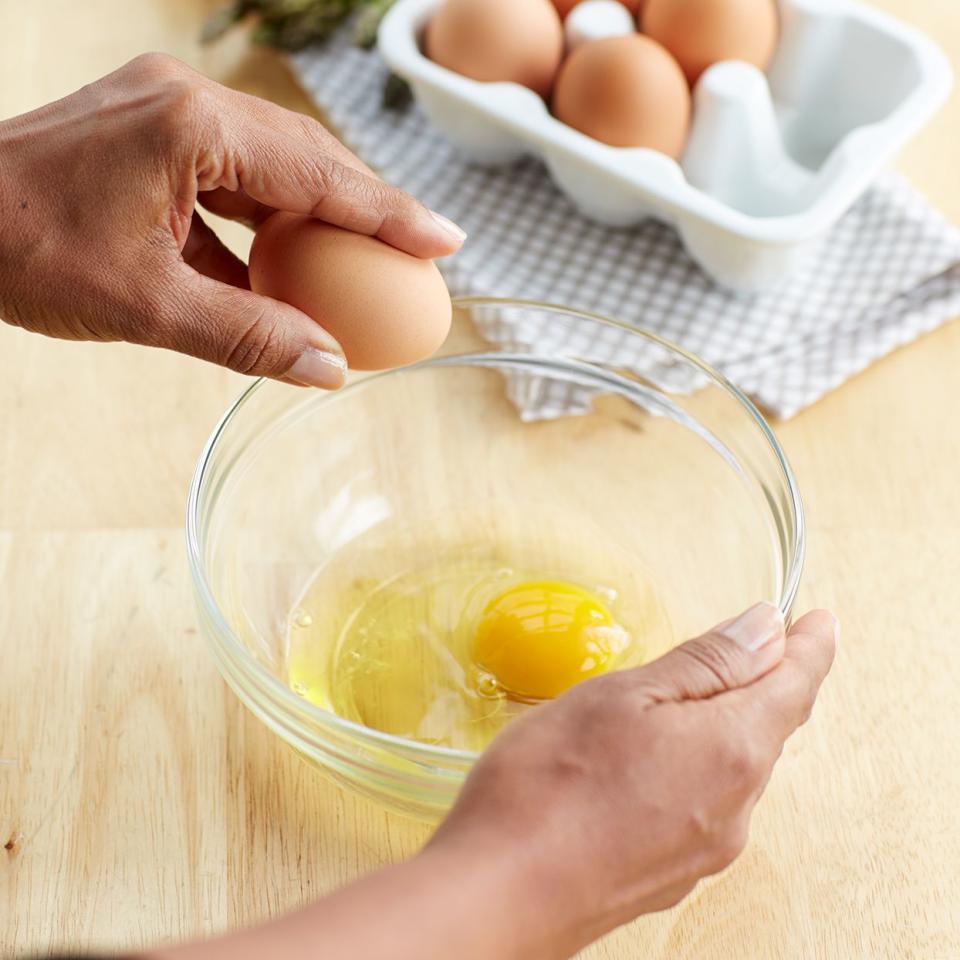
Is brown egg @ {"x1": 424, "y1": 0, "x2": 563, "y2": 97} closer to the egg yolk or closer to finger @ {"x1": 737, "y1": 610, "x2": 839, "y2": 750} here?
the egg yolk

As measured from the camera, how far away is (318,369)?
1.21 meters

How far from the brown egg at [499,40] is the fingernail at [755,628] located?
4.05ft

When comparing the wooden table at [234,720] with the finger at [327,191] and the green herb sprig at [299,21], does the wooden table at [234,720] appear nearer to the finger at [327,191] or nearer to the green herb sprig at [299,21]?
the finger at [327,191]

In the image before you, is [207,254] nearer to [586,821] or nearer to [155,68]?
[155,68]

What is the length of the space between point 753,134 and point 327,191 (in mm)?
1018

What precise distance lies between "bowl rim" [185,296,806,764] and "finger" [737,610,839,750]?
4 cm

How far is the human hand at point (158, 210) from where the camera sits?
118cm

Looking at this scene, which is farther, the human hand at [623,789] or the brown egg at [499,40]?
the brown egg at [499,40]

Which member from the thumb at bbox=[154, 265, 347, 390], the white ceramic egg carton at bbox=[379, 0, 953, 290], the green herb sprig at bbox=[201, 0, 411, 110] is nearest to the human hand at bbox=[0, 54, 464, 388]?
the thumb at bbox=[154, 265, 347, 390]

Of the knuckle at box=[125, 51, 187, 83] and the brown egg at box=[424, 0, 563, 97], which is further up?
the knuckle at box=[125, 51, 187, 83]

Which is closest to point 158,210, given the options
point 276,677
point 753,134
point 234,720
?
point 276,677

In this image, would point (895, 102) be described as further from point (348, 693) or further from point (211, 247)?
point (348, 693)

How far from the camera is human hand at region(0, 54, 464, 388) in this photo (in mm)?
1178

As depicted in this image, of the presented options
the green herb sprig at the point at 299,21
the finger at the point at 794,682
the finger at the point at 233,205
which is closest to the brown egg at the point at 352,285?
the finger at the point at 233,205
